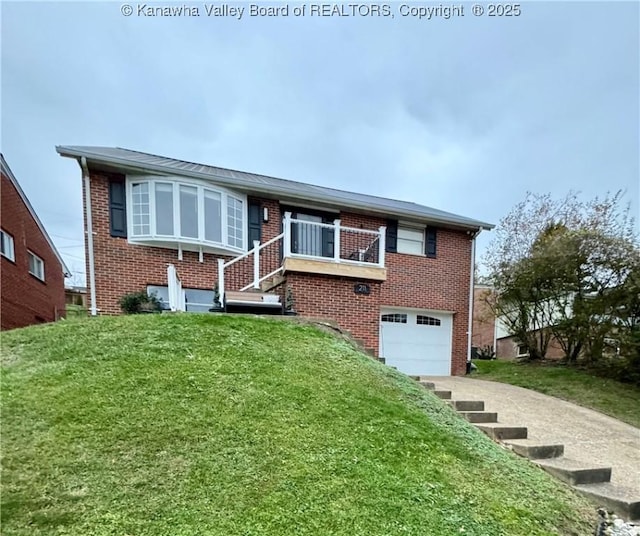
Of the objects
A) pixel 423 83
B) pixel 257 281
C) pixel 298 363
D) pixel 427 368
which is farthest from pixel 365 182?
pixel 298 363

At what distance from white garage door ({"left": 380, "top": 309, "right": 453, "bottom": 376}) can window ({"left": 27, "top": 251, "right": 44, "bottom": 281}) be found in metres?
11.5

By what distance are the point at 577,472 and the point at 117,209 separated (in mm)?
9608

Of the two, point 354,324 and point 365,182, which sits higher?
point 365,182

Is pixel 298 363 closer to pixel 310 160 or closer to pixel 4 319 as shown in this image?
pixel 4 319

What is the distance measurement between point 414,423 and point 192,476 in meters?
2.35

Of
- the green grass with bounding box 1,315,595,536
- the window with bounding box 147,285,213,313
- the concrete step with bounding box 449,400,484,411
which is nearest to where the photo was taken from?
the green grass with bounding box 1,315,595,536

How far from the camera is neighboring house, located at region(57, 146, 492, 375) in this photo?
7.28m

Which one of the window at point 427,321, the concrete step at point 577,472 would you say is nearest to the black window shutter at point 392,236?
the window at point 427,321

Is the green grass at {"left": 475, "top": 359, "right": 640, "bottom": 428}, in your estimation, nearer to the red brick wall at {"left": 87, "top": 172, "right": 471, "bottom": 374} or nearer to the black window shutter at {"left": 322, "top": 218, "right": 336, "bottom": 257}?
the red brick wall at {"left": 87, "top": 172, "right": 471, "bottom": 374}

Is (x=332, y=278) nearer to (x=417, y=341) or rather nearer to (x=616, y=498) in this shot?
(x=417, y=341)

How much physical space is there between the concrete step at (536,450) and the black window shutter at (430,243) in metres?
6.94

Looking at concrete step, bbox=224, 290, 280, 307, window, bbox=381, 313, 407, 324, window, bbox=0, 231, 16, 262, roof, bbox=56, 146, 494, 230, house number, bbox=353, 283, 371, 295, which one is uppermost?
roof, bbox=56, 146, 494, 230

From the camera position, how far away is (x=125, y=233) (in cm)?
831

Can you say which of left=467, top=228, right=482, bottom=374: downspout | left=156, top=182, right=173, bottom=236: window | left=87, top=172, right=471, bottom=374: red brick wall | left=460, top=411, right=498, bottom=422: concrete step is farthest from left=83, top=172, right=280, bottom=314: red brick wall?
left=467, top=228, right=482, bottom=374: downspout
